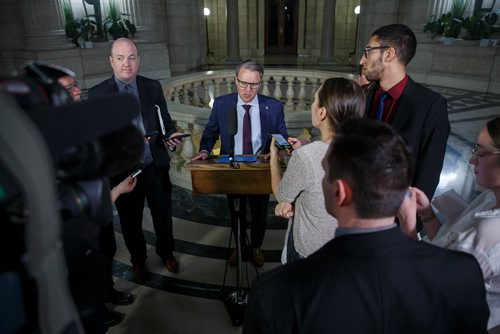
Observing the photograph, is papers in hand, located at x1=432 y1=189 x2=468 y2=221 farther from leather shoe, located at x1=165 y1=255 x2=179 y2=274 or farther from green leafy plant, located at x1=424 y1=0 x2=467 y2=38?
green leafy plant, located at x1=424 y1=0 x2=467 y2=38

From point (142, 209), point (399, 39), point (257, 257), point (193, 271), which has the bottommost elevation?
point (193, 271)

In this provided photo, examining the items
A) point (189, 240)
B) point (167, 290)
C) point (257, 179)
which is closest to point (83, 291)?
point (257, 179)

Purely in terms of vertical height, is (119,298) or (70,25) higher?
(70,25)

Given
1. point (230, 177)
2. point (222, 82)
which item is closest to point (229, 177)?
point (230, 177)

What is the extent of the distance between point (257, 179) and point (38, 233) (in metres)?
1.40

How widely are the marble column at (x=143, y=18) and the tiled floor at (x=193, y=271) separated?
8.81 m

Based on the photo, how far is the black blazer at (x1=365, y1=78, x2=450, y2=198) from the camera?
196 centimetres

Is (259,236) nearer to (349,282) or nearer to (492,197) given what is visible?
(492,197)

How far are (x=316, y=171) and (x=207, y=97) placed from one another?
21.0ft

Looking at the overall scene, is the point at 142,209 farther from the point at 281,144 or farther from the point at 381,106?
the point at 381,106

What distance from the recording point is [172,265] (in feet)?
8.94

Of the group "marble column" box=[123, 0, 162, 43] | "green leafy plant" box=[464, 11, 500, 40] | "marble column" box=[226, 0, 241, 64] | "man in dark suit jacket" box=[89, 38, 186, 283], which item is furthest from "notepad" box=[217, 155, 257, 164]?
"marble column" box=[226, 0, 241, 64]

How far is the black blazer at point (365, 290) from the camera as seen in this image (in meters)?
0.78

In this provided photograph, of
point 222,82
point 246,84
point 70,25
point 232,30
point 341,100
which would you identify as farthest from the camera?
point 232,30
